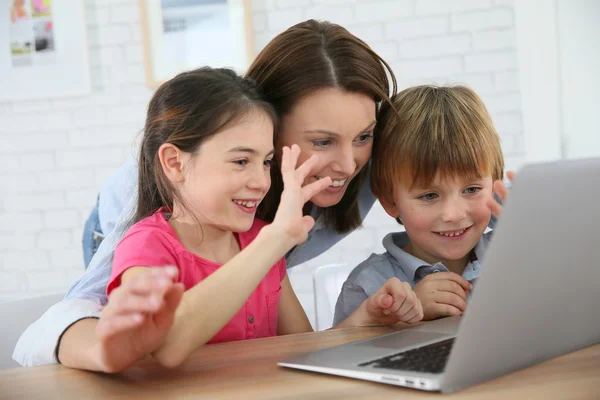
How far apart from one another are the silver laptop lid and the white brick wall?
225 cm

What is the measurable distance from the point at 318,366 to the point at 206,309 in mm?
184

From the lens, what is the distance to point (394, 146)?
147 centimetres

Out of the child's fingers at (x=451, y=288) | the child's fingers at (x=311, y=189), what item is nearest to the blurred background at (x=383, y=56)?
the child's fingers at (x=451, y=288)

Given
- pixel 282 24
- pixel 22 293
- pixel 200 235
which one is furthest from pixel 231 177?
pixel 22 293

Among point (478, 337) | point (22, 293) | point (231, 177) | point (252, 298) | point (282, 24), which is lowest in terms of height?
point (22, 293)

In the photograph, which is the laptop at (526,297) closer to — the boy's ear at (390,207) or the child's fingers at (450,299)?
the child's fingers at (450,299)

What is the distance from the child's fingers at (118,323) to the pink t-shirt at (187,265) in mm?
282

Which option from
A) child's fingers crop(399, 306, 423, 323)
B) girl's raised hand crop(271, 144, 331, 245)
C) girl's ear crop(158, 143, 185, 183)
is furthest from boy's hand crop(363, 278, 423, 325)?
girl's ear crop(158, 143, 185, 183)

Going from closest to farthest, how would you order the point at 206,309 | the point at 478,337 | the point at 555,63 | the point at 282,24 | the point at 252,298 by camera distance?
the point at 478,337 < the point at 206,309 < the point at 252,298 < the point at 555,63 < the point at 282,24

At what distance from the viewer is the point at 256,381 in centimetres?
78

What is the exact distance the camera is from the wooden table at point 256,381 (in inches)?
27.2

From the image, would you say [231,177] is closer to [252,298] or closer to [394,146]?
[252,298]

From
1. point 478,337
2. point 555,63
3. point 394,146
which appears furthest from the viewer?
point 555,63

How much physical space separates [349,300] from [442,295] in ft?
0.96
